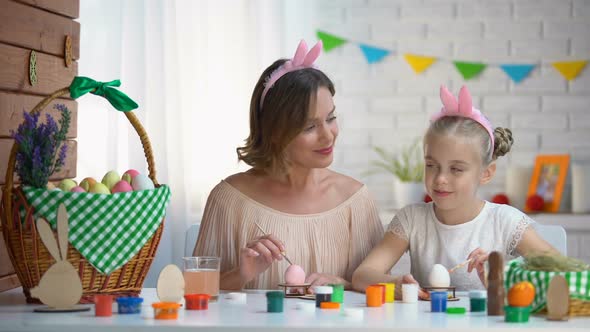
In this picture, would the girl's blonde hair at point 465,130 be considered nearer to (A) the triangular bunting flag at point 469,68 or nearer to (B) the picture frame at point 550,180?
(B) the picture frame at point 550,180

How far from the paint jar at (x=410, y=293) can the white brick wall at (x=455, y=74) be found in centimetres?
239

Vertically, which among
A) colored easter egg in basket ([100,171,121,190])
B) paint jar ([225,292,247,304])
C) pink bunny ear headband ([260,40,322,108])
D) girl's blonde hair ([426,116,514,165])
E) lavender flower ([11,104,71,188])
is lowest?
paint jar ([225,292,247,304])

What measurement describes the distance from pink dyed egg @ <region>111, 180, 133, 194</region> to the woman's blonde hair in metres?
0.62

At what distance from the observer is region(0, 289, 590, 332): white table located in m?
1.52

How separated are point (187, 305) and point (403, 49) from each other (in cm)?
274

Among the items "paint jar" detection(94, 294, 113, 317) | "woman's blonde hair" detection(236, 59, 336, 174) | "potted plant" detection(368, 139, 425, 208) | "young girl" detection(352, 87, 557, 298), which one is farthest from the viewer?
"potted plant" detection(368, 139, 425, 208)

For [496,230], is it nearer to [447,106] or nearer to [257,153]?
[447,106]

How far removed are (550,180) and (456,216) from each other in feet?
6.13

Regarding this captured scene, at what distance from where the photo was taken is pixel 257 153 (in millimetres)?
2547

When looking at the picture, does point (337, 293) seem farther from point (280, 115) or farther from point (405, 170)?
point (405, 170)

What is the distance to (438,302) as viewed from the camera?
1689 millimetres

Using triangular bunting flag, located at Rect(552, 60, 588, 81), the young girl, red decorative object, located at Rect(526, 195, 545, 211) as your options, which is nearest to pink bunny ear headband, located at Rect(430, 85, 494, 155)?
the young girl

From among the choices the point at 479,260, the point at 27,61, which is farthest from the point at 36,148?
the point at 479,260

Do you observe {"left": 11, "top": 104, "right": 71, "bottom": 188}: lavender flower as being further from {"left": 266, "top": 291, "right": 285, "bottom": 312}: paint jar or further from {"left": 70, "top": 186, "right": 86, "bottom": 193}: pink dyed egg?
{"left": 266, "top": 291, "right": 285, "bottom": 312}: paint jar
